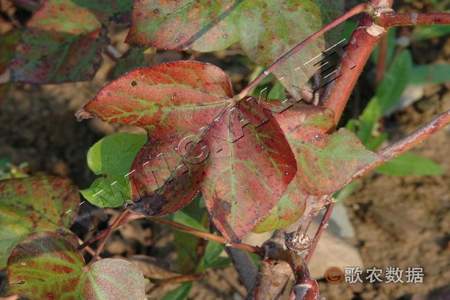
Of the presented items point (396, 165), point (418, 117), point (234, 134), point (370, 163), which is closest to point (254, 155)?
point (234, 134)

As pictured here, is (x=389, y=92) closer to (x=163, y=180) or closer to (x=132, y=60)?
(x=132, y=60)

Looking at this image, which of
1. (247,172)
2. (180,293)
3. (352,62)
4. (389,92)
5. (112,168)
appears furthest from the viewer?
(389,92)

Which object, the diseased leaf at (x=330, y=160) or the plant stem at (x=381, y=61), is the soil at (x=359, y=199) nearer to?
the plant stem at (x=381, y=61)

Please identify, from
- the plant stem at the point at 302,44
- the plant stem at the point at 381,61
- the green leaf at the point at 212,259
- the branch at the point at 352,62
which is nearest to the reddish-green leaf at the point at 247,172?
the plant stem at the point at 302,44

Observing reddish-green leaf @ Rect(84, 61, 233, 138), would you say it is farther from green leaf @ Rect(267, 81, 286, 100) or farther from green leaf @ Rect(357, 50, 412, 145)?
green leaf @ Rect(357, 50, 412, 145)

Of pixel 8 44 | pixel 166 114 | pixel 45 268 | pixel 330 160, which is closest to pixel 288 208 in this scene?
pixel 330 160

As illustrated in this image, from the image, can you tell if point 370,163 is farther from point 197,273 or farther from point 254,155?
point 197,273
